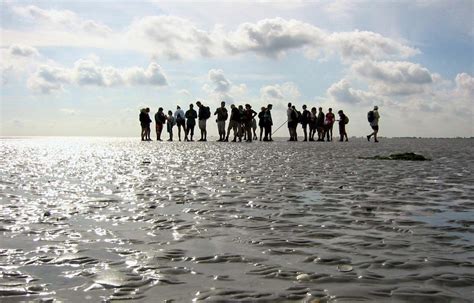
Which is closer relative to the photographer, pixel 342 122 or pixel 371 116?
pixel 371 116

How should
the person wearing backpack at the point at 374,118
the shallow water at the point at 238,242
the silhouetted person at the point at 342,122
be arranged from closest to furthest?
1. the shallow water at the point at 238,242
2. the person wearing backpack at the point at 374,118
3. the silhouetted person at the point at 342,122

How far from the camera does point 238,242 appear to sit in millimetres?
4430

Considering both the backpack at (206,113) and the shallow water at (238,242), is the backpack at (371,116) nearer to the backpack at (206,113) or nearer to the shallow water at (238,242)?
the backpack at (206,113)

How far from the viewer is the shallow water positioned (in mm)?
3105

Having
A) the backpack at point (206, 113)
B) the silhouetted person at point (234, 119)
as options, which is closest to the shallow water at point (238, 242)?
the silhouetted person at point (234, 119)

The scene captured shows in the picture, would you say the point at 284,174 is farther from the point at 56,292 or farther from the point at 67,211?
the point at 56,292

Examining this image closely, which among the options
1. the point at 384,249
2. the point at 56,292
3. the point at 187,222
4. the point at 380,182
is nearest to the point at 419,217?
the point at 384,249

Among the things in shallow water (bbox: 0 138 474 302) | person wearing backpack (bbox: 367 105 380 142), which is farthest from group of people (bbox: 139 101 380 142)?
shallow water (bbox: 0 138 474 302)

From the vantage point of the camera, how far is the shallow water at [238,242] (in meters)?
3.11

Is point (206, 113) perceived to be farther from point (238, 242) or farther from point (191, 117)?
point (238, 242)

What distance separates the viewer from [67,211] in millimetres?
6031

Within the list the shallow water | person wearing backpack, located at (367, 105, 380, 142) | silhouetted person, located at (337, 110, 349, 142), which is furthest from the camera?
silhouetted person, located at (337, 110, 349, 142)

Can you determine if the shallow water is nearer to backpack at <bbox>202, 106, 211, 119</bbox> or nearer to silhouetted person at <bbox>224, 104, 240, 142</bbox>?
silhouetted person at <bbox>224, 104, 240, 142</bbox>

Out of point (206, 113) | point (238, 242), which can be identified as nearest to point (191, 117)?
point (206, 113)
